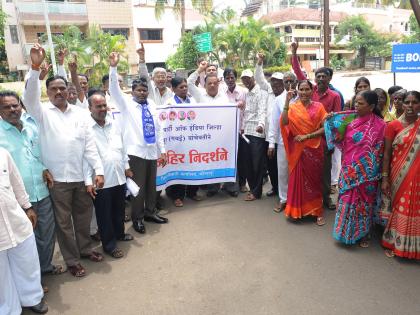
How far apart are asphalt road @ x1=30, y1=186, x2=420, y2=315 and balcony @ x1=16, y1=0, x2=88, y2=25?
80.3ft

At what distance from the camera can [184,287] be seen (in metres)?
3.07

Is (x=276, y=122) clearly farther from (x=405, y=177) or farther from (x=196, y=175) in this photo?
(x=405, y=177)

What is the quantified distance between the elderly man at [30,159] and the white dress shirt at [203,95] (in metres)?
2.58

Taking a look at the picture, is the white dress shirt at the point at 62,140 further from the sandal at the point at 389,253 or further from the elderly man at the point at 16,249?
the sandal at the point at 389,253

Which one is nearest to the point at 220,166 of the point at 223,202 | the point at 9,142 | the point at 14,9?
Answer: the point at 223,202

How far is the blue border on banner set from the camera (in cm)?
491

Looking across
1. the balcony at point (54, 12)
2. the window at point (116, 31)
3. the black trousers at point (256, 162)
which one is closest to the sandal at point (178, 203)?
the black trousers at point (256, 162)

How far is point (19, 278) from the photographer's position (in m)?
2.71

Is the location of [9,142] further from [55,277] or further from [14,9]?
[14,9]

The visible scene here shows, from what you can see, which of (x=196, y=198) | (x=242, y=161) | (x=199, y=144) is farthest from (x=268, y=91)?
(x=196, y=198)

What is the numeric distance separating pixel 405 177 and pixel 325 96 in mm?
1677

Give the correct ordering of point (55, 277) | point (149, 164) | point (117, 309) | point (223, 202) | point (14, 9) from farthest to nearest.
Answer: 1. point (14, 9)
2. point (223, 202)
3. point (149, 164)
4. point (55, 277)
5. point (117, 309)

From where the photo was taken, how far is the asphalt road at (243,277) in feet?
9.18

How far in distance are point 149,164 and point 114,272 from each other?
1.34 m
